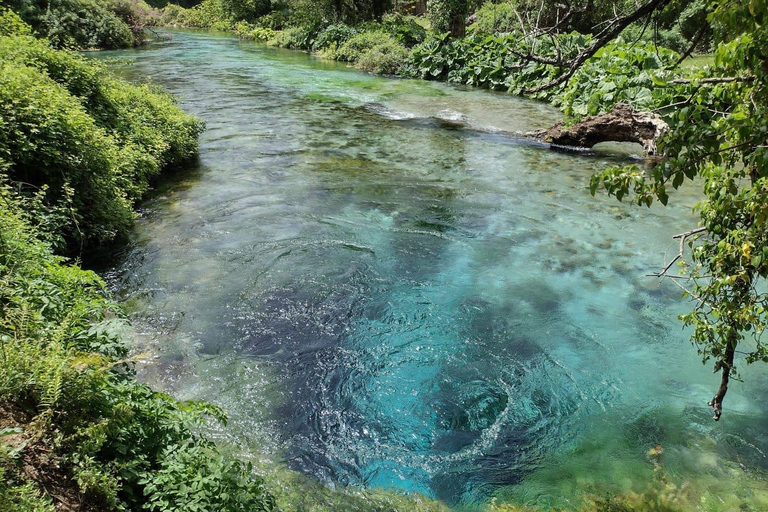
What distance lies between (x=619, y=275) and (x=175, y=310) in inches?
235

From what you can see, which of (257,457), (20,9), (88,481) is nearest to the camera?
(88,481)

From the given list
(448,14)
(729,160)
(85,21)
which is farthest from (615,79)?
(85,21)

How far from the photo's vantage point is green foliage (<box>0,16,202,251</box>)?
6297 mm

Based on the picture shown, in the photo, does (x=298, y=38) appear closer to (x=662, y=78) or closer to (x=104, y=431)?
(x=662, y=78)

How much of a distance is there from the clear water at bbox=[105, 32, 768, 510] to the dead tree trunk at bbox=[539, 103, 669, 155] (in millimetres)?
1210

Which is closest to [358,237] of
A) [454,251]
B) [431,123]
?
[454,251]

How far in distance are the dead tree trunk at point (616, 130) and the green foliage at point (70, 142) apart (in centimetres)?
997

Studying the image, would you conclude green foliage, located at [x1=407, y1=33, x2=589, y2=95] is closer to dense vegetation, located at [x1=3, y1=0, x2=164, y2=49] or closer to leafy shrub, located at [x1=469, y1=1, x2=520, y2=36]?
leafy shrub, located at [x1=469, y1=1, x2=520, y2=36]

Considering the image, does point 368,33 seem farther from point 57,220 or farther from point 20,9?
point 57,220

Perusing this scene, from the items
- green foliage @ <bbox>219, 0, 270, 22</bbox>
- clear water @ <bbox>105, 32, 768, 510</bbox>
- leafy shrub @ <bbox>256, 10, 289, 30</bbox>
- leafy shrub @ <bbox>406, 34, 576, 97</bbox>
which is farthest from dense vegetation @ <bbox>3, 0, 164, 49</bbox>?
clear water @ <bbox>105, 32, 768, 510</bbox>

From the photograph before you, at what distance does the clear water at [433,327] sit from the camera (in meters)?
4.44

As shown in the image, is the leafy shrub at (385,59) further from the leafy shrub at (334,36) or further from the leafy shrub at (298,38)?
the leafy shrub at (298,38)

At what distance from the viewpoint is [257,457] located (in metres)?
4.27

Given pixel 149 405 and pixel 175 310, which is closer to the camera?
pixel 149 405
